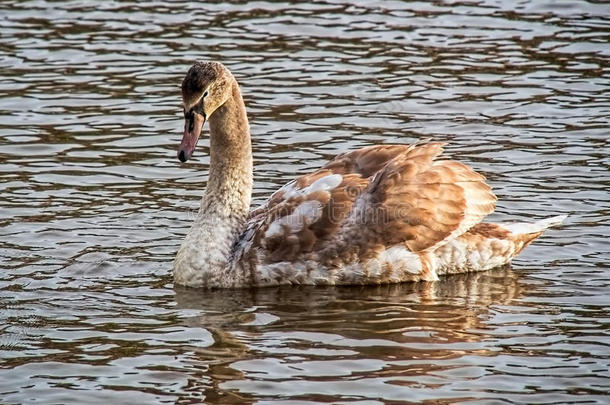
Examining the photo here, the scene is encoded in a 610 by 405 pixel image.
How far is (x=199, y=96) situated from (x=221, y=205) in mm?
1046

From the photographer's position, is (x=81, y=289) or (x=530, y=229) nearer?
(x=81, y=289)

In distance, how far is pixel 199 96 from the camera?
10484mm

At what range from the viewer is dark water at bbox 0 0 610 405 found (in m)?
8.77

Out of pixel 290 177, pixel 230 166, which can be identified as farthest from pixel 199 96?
pixel 290 177

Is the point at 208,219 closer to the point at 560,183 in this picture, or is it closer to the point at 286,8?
the point at 560,183

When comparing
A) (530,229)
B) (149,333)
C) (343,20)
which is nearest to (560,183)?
(530,229)

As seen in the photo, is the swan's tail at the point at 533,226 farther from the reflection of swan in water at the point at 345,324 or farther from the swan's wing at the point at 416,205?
the reflection of swan in water at the point at 345,324

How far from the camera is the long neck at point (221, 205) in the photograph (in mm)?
10758

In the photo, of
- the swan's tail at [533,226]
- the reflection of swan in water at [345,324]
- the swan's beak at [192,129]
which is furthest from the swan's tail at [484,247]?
the swan's beak at [192,129]

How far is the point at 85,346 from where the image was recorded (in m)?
9.23

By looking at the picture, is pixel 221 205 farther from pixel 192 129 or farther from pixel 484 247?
pixel 484 247

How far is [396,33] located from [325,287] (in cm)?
749

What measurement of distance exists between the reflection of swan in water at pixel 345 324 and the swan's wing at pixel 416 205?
1.36 ft

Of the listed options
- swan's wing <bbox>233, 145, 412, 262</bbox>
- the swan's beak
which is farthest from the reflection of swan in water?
the swan's beak
